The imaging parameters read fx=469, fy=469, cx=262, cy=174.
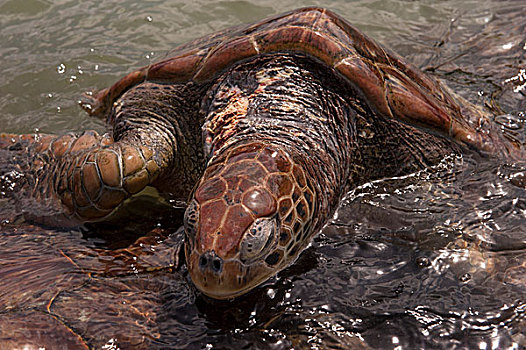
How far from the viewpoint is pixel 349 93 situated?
364 cm

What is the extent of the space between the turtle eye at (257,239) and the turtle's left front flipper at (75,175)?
1.51 metres

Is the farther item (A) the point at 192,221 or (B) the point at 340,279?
(B) the point at 340,279

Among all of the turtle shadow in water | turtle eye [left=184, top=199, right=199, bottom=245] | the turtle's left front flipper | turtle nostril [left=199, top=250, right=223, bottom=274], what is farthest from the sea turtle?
turtle nostril [left=199, top=250, right=223, bottom=274]

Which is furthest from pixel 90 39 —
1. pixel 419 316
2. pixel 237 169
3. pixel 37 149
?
pixel 419 316

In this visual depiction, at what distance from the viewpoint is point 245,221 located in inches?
95.1

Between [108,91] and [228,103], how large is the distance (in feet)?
6.23

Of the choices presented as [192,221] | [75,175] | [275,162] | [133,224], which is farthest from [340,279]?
[75,175]

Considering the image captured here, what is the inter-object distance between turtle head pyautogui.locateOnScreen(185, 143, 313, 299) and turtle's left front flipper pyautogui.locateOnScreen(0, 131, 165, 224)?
1038 mm

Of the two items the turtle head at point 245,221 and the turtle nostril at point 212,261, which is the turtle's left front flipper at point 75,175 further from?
the turtle nostril at point 212,261

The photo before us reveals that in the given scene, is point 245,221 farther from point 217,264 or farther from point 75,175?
point 75,175

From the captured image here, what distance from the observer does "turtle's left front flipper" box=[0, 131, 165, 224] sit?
11.5 ft

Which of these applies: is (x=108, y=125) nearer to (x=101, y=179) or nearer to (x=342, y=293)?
(x=101, y=179)

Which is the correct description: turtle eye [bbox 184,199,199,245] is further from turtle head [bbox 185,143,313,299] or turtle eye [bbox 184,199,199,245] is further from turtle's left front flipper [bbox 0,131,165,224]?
turtle's left front flipper [bbox 0,131,165,224]

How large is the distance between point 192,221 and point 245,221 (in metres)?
0.30
